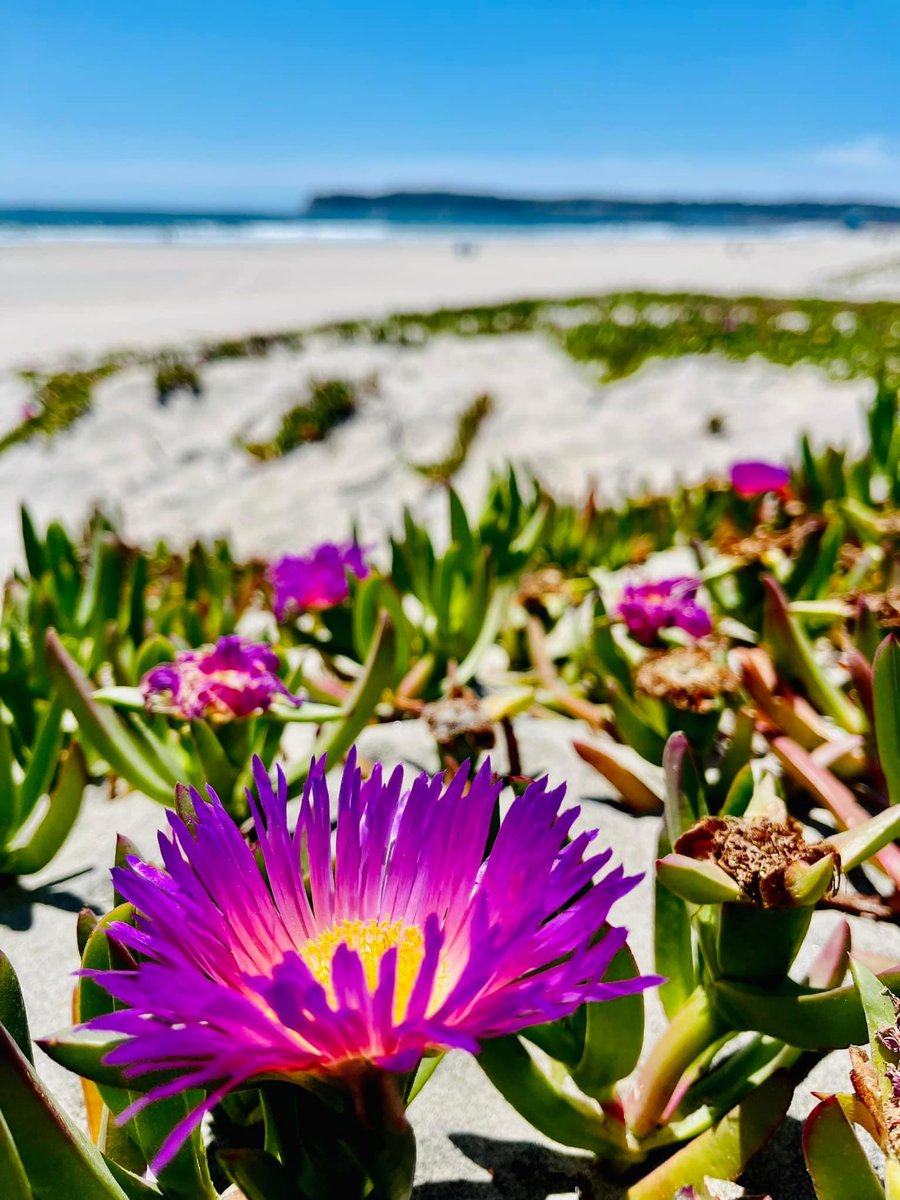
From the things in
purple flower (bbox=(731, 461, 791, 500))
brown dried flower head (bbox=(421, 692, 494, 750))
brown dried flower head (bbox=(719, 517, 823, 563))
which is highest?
purple flower (bbox=(731, 461, 791, 500))

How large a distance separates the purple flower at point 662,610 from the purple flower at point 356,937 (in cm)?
94

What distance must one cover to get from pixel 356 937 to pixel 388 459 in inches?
181

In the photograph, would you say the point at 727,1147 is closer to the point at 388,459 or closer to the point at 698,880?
the point at 698,880

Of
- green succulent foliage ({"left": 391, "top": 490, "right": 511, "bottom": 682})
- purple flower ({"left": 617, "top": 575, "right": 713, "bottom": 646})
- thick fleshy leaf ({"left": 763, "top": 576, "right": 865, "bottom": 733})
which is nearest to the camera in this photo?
thick fleshy leaf ({"left": 763, "top": 576, "right": 865, "bottom": 733})

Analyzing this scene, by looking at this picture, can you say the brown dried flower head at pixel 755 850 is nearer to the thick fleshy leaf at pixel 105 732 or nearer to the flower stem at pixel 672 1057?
the flower stem at pixel 672 1057

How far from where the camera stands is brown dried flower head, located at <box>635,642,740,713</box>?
1.33m

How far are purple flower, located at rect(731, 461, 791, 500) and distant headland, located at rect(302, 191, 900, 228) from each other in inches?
3236

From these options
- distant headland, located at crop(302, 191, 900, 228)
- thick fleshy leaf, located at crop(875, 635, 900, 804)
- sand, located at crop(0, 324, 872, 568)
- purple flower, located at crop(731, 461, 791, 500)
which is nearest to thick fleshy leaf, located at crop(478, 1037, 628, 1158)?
thick fleshy leaf, located at crop(875, 635, 900, 804)

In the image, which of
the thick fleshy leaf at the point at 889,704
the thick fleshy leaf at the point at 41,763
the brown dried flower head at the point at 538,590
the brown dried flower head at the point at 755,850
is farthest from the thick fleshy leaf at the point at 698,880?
the brown dried flower head at the point at 538,590

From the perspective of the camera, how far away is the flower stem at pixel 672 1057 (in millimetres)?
835

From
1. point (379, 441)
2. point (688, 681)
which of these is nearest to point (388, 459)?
point (379, 441)

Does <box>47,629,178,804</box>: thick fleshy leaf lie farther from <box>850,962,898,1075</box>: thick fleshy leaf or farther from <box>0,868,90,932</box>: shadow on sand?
<box>850,962,898,1075</box>: thick fleshy leaf

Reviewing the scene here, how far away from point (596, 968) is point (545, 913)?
0.04m

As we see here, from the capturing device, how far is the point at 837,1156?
672mm
